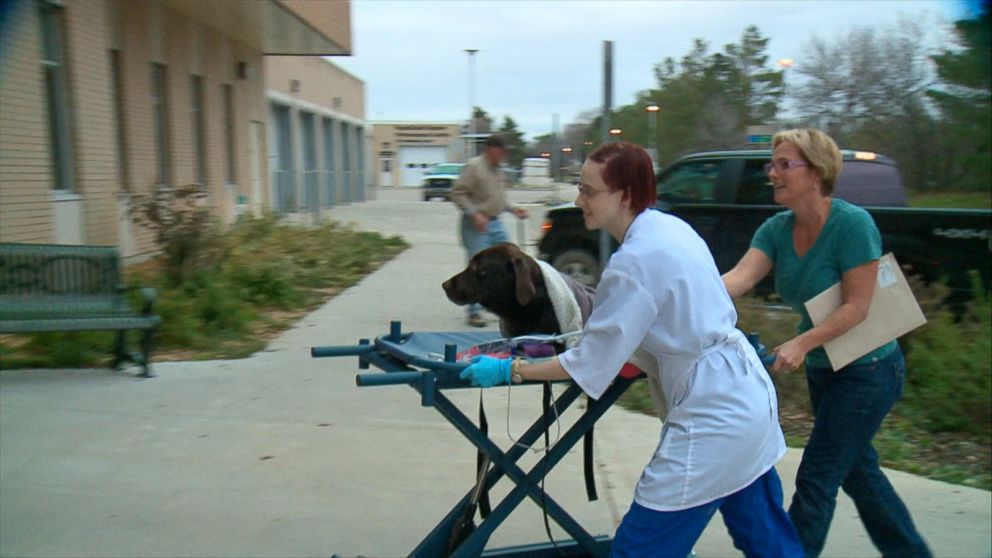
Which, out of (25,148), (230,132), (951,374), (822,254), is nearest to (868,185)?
(951,374)

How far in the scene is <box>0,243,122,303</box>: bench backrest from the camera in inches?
280

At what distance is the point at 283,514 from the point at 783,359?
8.41 feet

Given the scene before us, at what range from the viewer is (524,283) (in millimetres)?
3713

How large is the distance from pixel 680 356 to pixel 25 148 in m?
8.82

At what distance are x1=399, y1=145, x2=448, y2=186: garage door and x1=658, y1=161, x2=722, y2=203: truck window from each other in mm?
55811

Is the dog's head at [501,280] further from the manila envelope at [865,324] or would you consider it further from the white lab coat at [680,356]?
the manila envelope at [865,324]

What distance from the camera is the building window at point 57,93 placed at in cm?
1066

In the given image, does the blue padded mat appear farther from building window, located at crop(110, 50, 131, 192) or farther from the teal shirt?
building window, located at crop(110, 50, 131, 192)

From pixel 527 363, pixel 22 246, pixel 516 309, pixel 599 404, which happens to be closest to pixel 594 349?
pixel 527 363

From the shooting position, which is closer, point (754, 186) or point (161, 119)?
point (754, 186)

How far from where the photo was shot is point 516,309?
386 centimetres

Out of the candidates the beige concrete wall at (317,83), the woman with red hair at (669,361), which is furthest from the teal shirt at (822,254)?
the beige concrete wall at (317,83)

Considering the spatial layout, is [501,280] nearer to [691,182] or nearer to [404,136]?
[691,182]

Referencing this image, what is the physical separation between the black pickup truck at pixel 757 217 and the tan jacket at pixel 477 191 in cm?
119
